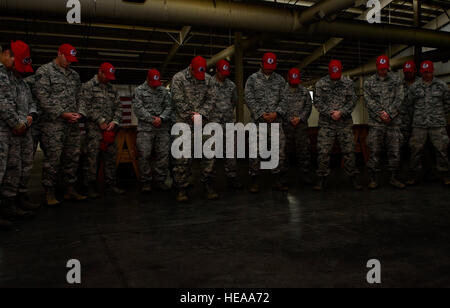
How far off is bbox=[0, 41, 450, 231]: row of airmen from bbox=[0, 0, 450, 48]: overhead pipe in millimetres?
1216

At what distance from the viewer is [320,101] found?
12.7 feet

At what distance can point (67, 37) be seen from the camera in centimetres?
890

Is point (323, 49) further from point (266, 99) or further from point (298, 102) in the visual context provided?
point (266, 99)

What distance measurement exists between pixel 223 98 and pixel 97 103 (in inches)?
57.0

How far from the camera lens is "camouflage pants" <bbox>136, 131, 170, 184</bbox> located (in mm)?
4062

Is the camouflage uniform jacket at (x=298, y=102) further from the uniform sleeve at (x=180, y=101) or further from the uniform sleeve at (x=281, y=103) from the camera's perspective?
the uniform sleeve at (x=180, y=101)

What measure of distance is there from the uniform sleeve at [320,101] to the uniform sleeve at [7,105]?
9.90 feet

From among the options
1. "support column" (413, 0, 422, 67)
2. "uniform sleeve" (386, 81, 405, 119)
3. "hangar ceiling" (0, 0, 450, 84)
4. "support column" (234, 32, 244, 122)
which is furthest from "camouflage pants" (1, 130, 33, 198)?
"support column" (413, 0, 422, 67)

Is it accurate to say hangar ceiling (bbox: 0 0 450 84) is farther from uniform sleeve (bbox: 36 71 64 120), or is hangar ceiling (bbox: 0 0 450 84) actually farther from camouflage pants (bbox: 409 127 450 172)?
uniform sleeve (bbox: 36 71 64 120)

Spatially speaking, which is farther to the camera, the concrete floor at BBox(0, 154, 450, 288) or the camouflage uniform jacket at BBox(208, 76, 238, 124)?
the camouflage uniform jacket at BBox(208, 76, 238, 124)

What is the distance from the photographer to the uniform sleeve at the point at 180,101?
11.2 ft

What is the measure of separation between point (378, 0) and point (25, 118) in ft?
27.9

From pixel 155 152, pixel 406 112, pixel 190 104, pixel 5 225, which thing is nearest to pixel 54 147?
pixel 5 225
